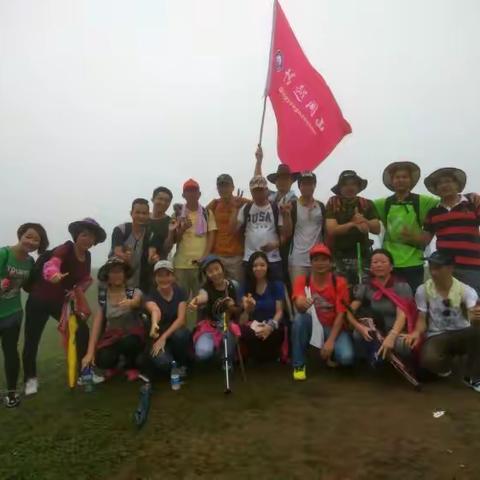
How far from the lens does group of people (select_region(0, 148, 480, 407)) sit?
562 cm

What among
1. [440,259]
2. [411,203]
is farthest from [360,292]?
[411,203]

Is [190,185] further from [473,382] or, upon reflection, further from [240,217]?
[473,382]

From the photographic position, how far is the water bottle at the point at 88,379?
5.87 metres

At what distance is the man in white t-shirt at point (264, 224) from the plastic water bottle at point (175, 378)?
79.4 inches

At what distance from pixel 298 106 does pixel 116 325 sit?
16.9 feet

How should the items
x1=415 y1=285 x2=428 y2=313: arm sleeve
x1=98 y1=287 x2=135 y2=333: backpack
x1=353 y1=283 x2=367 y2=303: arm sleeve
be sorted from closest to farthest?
1. x1=415 y1=285 x2=428 y2=313: arm sleeve
2. x1=353 y1=283 x2=367 y2=303: arm sleeve
3. x1=98 y1=287 x2=135 y2=333: backpack

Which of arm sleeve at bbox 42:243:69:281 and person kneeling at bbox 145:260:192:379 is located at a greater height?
arm sleeve at bbox 42:243:69:281

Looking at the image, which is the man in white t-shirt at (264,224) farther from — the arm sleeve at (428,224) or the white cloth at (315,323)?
the arm sleeve at (428,224)

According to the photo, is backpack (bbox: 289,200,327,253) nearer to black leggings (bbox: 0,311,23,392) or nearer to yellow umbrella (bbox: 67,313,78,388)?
yellow umbrella (bbox: 67,313,78,388)

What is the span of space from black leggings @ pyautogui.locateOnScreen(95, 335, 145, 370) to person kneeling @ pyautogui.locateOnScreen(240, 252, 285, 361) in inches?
59.2

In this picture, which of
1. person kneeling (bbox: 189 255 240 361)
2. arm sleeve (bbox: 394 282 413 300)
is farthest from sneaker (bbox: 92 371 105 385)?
arm sleeve (bbox: 394 282 413 300)

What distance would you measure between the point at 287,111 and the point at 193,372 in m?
5.05

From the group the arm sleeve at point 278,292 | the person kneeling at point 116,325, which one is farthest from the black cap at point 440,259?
the person kneeling at point 116,325

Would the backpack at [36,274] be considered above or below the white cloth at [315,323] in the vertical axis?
above
